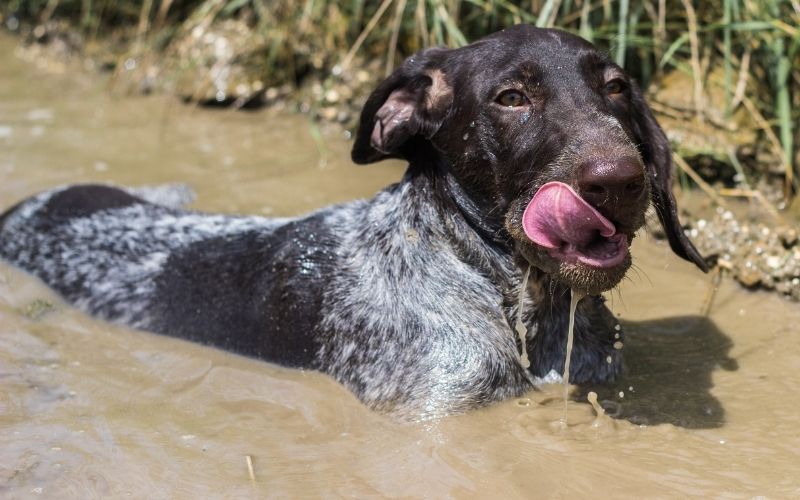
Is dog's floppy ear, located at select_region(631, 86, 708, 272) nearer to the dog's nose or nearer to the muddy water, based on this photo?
the muddy water

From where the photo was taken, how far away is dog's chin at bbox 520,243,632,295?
13.2 feet

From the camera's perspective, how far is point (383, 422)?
466cm

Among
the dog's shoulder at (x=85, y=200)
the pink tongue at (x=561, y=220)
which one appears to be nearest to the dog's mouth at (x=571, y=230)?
the pink tongue at (x=561, y=220)

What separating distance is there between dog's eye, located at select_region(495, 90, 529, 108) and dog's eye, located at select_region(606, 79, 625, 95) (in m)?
0.38

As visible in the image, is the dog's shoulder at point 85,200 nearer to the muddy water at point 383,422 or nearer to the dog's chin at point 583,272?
the muddy water at point 383,422

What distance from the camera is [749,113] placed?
715cm

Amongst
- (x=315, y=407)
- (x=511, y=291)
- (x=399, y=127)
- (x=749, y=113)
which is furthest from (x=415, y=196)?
(x=749, y=113)

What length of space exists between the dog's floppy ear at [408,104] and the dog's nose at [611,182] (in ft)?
3.54

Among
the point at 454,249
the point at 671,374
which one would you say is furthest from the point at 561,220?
the point at 671,374

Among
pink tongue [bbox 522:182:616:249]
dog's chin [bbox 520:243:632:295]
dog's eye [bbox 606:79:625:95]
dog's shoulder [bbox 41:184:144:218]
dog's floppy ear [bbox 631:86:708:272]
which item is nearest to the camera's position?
pink tongue [bbox 522:182:616:249]

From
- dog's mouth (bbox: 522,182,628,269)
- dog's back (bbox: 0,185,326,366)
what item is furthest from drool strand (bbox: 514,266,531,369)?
dog's back (bbox: 0,185,326,366)

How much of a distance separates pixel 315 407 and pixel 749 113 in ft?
13.0

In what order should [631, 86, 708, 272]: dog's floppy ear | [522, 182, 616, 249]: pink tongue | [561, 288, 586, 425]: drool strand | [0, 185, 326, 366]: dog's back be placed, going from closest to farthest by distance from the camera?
1. [522, 182, 616, 249]: pink tongue
2. [561, 288, 586, 425]: drool strand
3. [631, 86, 708, 272]: dog's floppy ear
4. [0, 185, 326, 366]: dog's back

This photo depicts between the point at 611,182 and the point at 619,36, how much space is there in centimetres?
338
